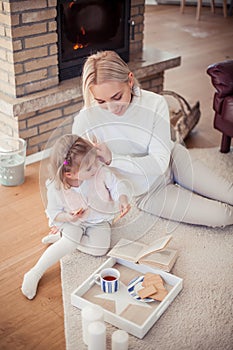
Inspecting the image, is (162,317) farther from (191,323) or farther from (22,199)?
(22,199)

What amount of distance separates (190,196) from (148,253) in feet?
1.26

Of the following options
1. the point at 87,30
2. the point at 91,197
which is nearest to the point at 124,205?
the point at 91,197

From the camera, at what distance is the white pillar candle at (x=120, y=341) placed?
5.03ft

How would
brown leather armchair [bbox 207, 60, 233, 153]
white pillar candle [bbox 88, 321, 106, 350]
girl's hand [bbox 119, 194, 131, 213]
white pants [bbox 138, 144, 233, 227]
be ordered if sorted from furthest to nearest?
brown leather armchair [bbox 207, 60, 233, 153], white pants [bbox 138, 144, 233, 227], girl's hand [bbox 119, 194, 131, 213], white pillar candle [bbox 88, 321, 106, 350]

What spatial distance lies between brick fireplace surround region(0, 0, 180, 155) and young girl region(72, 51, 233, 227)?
1.83 feet

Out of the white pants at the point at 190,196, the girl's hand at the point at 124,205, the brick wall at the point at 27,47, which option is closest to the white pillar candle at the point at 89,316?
the girl's hand at the point at 124,205

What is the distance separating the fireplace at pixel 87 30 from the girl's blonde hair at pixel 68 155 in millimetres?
1142

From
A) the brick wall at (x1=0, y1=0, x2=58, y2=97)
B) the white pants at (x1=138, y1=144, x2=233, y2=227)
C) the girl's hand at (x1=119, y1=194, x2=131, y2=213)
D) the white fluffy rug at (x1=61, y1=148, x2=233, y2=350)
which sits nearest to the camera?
the white fluffy rug at (x1=61, y1=148, x2=233, y2=350)

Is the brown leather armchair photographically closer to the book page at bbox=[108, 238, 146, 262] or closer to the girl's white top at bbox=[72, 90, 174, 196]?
the girl's white top at bbox=[72, 90, 174, 196]

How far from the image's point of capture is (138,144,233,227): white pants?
211 cm

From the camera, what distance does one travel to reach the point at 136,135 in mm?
1922

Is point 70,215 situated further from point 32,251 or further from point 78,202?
point 32,251

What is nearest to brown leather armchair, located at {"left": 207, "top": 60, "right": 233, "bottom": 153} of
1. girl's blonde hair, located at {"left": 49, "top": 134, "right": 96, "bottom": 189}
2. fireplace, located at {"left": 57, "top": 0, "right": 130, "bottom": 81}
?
fireplace, located at {"left": 57, "top": 0, "right": 130, "bottom": 81}

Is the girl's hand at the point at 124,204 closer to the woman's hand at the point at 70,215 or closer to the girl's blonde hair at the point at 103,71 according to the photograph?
the woman's hand at the point at 70,215
